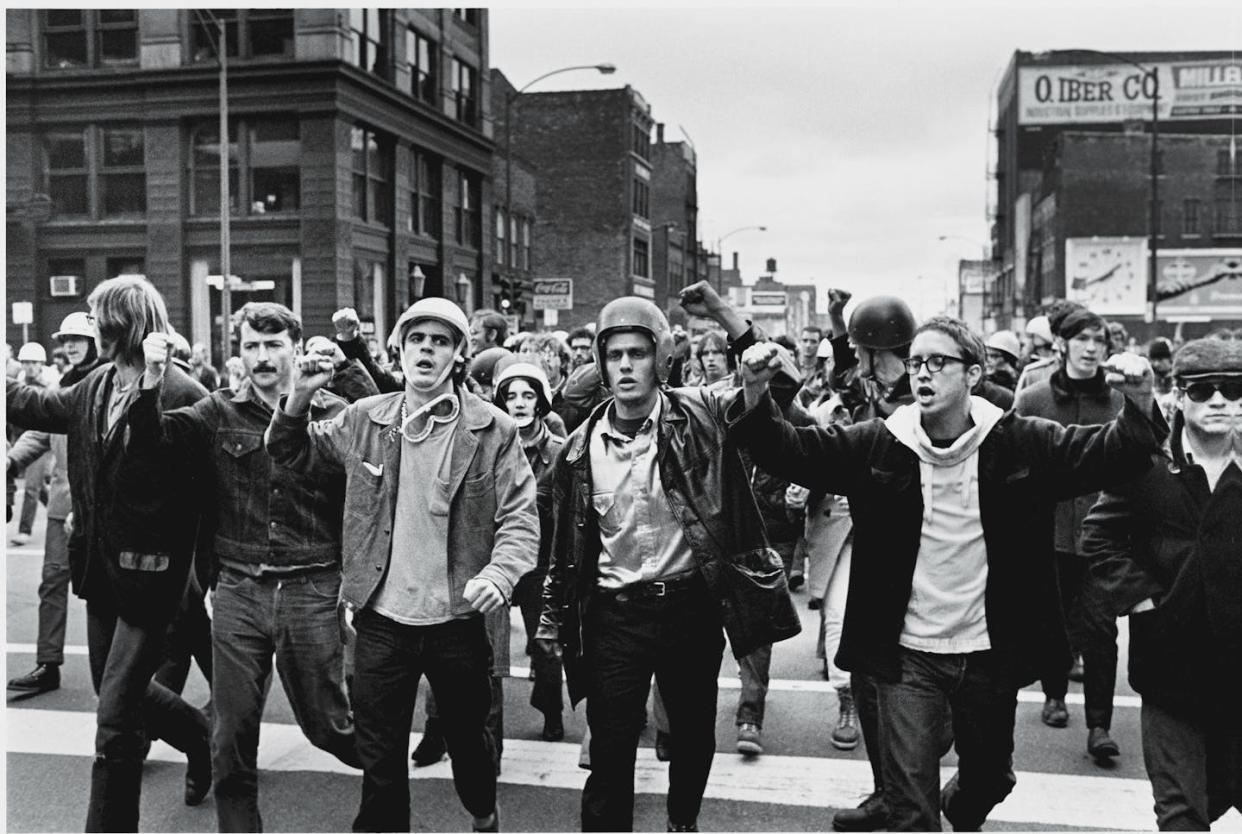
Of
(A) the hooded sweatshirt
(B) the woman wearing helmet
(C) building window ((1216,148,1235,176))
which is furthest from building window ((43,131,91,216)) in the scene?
(C) building window ((1216,148,1235,176))

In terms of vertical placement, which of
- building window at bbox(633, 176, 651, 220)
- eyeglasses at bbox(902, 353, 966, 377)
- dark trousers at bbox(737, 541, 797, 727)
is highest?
building window at bbox(633, 176, 651, 220)

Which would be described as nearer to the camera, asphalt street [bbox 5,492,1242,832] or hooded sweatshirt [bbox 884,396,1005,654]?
hooded sweatshirt [bbox 884,396,1005,654]

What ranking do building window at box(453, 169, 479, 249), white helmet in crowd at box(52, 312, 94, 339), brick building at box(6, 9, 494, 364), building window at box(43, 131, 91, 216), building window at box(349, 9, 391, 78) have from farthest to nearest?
building window at box(453, 169, 479, 249)
building window at box(349, 9, 391, 78)
building window at box(43, 131, 91, 216)
brick building at box(6, 9, 494, 364)
white helmet in crowd at box(52, 312, 94, 339)

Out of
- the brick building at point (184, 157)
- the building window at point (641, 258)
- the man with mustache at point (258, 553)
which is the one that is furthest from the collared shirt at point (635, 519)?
the building window at point (641, 258)

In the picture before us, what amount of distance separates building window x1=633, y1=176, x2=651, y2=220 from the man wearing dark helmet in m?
65.9

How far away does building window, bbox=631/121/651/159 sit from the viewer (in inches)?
2761

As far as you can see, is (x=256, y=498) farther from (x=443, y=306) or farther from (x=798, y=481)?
(x=798, y=481)

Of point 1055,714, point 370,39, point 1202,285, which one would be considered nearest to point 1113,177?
point 1202,285

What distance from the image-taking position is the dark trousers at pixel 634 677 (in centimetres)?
444

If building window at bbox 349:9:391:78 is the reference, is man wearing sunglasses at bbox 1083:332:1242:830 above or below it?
below

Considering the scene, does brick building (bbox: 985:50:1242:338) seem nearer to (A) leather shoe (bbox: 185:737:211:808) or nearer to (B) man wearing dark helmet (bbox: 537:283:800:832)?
(B) man wearing dark helmet (bbox: 537:283:800:832)

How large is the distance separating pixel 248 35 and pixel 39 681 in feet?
80.3

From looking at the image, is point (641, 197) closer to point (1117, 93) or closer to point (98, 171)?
point (1117, 93)

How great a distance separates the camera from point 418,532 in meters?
4.54
